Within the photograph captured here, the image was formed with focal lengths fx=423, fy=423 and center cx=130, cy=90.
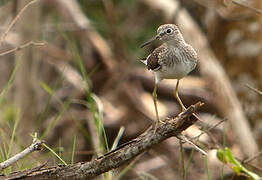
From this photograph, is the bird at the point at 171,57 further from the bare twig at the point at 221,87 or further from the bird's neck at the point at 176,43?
the bare twig at the point at 221,87

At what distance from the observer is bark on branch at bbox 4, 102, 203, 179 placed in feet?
8.37

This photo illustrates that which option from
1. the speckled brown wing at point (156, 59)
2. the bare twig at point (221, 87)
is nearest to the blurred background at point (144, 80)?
the bare twig at point (221, 87)

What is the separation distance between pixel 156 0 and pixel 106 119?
232 cm

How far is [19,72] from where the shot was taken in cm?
649

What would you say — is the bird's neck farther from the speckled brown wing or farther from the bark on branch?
the bark on branch

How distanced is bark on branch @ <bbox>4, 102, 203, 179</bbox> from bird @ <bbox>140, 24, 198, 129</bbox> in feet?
0.63

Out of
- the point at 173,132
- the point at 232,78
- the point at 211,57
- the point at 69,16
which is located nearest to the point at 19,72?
the point at 69,16

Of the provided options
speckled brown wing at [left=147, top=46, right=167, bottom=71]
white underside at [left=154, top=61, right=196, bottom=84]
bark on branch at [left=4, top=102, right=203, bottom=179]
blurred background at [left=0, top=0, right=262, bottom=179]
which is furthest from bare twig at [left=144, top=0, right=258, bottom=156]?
bark on branch at [left=4, top=102, right=203, bottom=179]

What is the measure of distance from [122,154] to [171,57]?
2.59 ft

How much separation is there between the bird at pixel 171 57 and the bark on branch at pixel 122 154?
19 cm

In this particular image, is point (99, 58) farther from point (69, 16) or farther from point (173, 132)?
point (173, 132)

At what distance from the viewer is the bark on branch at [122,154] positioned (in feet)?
8.37

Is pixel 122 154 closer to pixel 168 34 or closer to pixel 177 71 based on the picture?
pixel 177 71

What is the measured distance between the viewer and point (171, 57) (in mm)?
2957
